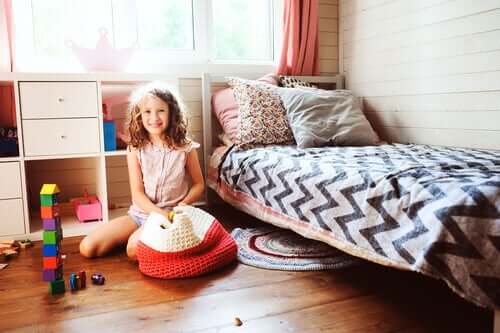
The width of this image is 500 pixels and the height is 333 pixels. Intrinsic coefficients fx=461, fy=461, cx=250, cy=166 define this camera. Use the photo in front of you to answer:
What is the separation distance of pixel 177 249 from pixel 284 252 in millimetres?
462

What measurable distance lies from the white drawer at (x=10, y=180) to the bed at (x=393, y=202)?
914 millimetres

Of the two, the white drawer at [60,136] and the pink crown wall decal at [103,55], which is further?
the pink crown wall decal at [103,55]

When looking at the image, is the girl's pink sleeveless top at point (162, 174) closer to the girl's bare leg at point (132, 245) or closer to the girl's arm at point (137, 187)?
the girl's arm at point (137, 187)

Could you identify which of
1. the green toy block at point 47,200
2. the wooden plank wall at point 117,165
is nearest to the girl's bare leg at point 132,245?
the green toy block at point 47,200

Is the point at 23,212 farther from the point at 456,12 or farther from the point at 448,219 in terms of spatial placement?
the point at 456,12

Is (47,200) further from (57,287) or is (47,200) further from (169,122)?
(169,122)

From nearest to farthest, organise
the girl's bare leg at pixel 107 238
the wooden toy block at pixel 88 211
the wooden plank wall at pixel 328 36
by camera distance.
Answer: the girl's bare leg at pixel 107 238 < the wooden toy block at pixel 88 211 < the wooden plank wall at pixel 328 36

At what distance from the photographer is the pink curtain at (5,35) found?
212cm

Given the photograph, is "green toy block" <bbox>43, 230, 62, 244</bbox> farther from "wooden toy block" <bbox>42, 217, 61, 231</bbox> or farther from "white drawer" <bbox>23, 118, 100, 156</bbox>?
A: "white drawer" <bbox>23, 118, 100, 156</bbox>

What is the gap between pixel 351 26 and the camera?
283 cm

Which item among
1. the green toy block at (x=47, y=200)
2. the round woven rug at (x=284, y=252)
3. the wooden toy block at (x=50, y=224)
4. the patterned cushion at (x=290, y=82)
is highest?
the patterned cushion at (x=290, y=82)

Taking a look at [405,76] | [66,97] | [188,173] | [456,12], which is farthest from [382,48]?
[66,97]

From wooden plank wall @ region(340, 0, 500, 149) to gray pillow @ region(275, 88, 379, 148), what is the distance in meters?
0.25

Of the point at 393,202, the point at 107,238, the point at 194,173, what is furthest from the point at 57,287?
the point at 393,202
